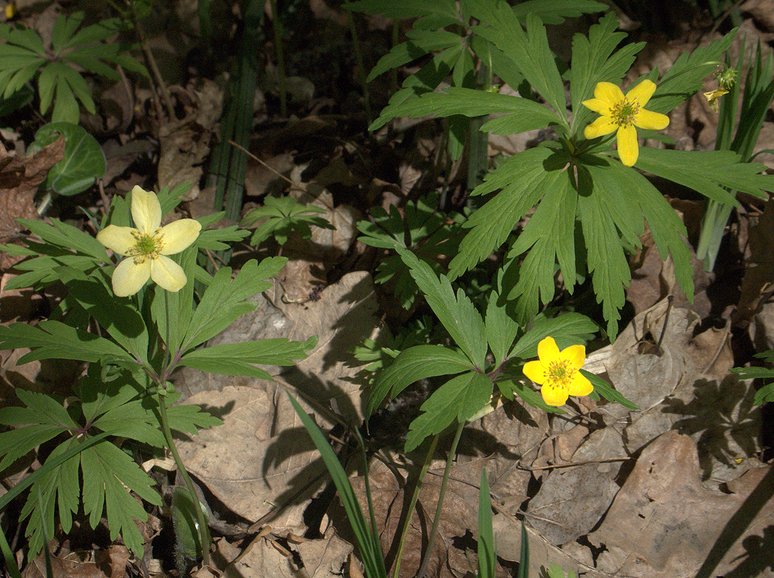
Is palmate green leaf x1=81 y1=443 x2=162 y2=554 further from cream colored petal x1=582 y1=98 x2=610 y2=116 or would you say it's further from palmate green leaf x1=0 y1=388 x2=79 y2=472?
cream colored petal x1=582 y1=98 x2=610 y2=116


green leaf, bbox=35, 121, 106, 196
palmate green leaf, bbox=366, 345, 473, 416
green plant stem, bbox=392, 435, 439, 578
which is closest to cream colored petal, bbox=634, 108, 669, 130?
palmate green leaf, bbox=366, 345, 473, 416

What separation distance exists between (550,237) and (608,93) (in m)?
0.47

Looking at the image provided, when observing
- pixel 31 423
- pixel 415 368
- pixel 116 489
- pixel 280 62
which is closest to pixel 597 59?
pixel 415 368

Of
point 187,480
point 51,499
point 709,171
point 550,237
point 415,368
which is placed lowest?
point 51,499

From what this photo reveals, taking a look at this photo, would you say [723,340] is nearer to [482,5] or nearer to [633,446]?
[633,446]

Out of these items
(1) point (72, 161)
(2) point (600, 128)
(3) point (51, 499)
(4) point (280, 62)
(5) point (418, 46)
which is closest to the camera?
(2) point (600, 128)

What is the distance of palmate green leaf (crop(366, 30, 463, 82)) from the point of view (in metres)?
2.50

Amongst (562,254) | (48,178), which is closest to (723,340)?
(562,254)

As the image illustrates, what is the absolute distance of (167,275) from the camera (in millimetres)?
1960

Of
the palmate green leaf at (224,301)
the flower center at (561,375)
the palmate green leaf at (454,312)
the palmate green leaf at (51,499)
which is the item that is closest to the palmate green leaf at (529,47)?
the palmate green leaf at (454,312)

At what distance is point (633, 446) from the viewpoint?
2658 millimetres

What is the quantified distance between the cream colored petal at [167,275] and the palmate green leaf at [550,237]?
104cm

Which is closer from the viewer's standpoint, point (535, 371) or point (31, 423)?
point (535, 371)

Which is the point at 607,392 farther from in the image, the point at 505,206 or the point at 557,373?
the point at 505,206
